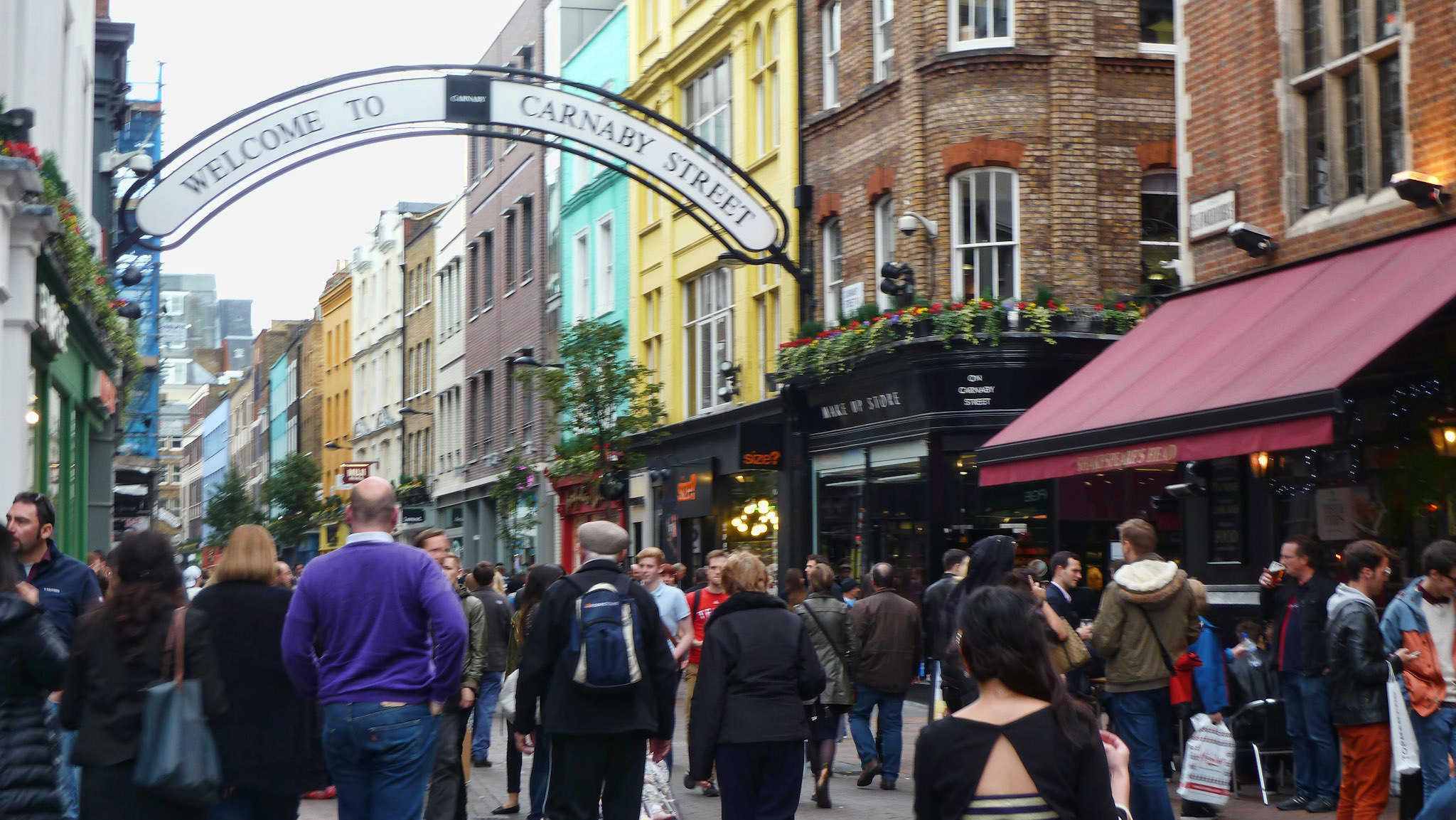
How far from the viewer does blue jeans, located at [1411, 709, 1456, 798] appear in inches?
368

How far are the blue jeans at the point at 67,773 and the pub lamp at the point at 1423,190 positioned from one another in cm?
1022

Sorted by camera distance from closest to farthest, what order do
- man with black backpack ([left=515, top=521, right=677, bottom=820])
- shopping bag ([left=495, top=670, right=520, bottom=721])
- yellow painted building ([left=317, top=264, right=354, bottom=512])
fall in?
man with black backpack ([left=515, top=521, right=677, bottom=820])
shopping bag ([left=495, top=670, right=520, bottom=721])
yellow painted building ([left=317, top=264, right=354, bottom=512])

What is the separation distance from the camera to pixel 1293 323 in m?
14.1

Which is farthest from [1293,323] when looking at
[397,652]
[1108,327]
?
[397,652]

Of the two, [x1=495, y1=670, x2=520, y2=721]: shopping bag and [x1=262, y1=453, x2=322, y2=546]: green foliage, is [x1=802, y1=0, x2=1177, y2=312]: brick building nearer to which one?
[x1=495, y1=670, x2=520, y2=721]: shopping bag

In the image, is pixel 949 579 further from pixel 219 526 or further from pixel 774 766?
pixel 219 526

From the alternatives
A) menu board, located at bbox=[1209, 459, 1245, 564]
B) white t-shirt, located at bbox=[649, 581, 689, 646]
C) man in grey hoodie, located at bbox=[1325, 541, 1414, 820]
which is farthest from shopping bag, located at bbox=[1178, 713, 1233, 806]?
menu board, located at bbox=[1209, 459, 1245, 564]

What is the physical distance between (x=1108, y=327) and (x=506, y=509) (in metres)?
18.5

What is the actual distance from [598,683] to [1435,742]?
15.2ft

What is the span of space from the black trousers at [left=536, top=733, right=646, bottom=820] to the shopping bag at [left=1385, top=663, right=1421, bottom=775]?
14.1 feet

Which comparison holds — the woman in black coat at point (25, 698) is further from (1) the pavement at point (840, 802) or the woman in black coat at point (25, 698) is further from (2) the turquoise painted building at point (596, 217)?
(2) the turquoise painted building at point (596, 217)

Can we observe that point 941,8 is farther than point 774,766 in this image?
Yes

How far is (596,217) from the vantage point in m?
37.9

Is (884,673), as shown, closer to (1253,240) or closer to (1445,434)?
(1445,434)
